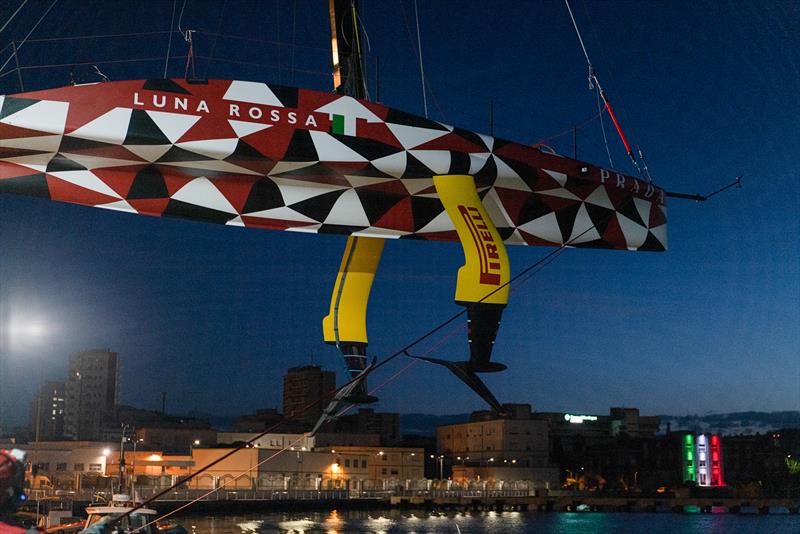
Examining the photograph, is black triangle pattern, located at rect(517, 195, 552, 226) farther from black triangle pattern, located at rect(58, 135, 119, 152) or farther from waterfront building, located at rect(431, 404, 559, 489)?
waterfront building, located at rect(431, 404, 559, 489)

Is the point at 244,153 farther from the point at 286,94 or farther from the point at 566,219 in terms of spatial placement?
the point at 566,219

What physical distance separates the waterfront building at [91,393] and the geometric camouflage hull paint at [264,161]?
484 feet

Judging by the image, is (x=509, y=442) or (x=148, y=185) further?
(x=509, y=442)

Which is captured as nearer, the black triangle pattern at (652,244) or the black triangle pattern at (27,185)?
the black triangle pattern at (27,185)

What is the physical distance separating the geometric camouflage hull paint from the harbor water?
1519 inches

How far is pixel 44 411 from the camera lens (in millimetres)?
151000

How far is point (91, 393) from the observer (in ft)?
529

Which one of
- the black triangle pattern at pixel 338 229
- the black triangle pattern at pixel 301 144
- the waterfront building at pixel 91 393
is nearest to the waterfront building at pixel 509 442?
the waterfront building at pixel 91 393

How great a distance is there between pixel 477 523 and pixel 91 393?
111353mm

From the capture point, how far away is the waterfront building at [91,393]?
153500 millimetres

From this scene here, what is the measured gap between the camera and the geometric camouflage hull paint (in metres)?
7.92

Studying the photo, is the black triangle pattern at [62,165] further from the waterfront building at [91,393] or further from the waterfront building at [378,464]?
the waterfront building at [91,393]

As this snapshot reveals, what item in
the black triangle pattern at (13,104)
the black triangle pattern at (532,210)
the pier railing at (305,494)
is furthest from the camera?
the pier railing at (305,494)

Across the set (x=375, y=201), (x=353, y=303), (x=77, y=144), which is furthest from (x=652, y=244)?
(x=77, y=144)
